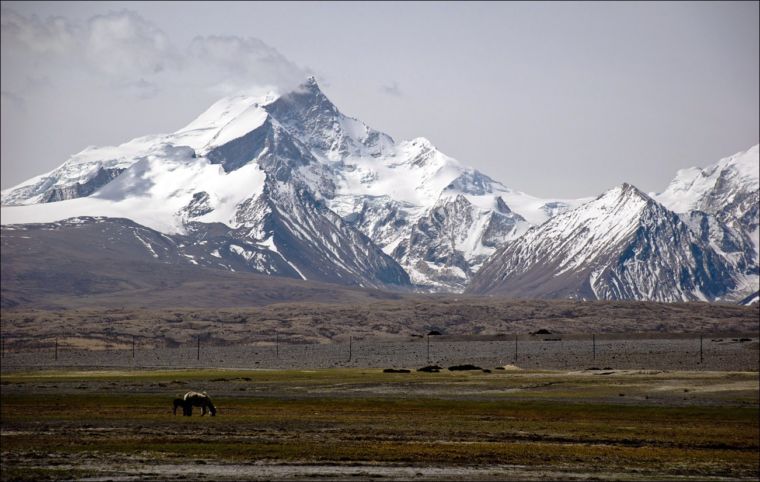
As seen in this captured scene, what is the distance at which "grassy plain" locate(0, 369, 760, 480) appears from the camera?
179 ft

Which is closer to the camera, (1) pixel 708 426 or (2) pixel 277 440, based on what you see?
(2) pixel 277 440

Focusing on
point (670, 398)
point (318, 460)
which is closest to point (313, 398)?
point (670, 398)

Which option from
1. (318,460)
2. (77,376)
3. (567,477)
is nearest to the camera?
(567,477)

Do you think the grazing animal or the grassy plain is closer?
the grassy plain

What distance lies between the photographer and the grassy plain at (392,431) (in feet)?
179

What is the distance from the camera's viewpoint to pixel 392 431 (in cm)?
7069

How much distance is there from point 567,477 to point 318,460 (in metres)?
12.0

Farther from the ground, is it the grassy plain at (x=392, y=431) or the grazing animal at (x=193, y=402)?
the grazing animal at (x=193, y=402)

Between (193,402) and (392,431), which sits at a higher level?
(193,402)

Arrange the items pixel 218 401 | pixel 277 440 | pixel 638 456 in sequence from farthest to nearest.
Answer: pixel 218 401, pixel 277 440, pixel 638 456

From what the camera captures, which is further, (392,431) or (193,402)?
(193,402)

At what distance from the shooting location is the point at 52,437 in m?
64.8

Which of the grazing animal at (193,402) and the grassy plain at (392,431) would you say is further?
→ the grazing animal at (193,402)

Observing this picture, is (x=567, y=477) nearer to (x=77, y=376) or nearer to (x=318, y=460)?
(x=318, y=460)
